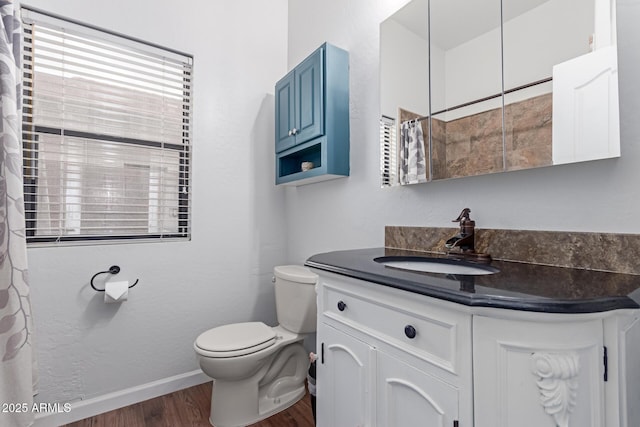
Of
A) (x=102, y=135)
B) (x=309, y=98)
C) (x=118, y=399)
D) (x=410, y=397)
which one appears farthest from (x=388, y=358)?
(x=102, y=135)

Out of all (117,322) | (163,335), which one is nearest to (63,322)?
(117,322)

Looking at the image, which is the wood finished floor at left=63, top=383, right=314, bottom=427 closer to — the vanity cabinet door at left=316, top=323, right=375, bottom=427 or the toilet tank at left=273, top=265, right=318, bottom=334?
the toilet tank at left=273, top=265, right=318, bottom=334

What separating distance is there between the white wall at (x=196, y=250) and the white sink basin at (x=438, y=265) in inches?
48.2

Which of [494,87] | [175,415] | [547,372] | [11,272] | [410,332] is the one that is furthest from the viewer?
[175,415]

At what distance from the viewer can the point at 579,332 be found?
59cm

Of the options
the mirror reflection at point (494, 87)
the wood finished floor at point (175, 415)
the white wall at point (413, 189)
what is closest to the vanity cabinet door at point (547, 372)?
the white wall at point (413, 189)

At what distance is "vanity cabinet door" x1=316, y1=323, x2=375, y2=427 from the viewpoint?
3.01 ft

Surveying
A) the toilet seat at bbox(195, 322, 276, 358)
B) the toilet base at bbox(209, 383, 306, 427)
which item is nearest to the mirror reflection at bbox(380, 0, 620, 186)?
the toilet seat at bbox(195, 322, 276, 358)

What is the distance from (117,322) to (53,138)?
1055 mm

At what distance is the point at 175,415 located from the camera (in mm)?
1628

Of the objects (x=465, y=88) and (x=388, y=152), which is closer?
(x=465, y=88)

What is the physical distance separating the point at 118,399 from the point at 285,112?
1.96 m

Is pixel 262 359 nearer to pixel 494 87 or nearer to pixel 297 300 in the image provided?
pixel 297 300

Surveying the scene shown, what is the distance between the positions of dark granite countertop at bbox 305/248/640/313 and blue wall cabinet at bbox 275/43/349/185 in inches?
33.6
